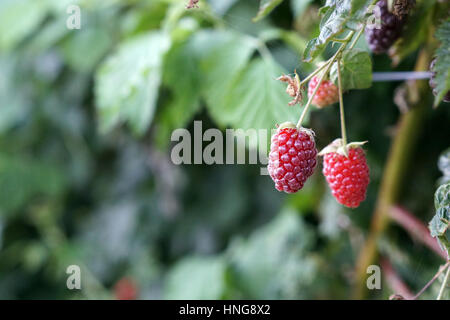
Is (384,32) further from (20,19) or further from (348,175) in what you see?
(20,19)

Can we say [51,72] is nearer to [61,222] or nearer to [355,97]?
[61,222]

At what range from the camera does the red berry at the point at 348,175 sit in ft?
1.51

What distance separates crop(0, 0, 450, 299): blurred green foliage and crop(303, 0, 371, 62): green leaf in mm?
141

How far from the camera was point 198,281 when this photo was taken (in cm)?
115

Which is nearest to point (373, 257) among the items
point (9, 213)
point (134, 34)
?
point (134, 34)

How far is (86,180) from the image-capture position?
1.85 m

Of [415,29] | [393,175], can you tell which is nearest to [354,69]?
[415,29]

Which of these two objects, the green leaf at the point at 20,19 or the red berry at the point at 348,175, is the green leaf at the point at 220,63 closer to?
the red berry at the point at 348,175

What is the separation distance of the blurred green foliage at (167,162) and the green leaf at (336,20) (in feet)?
0.46

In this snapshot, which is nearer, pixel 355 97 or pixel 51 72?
pixel 355 97

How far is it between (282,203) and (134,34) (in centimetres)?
72

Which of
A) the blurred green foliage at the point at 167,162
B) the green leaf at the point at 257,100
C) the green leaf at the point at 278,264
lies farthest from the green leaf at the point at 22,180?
the green leaf at the point at 257,100

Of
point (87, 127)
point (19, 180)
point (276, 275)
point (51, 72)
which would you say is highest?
point (51, 72)

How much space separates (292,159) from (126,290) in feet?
4.52
